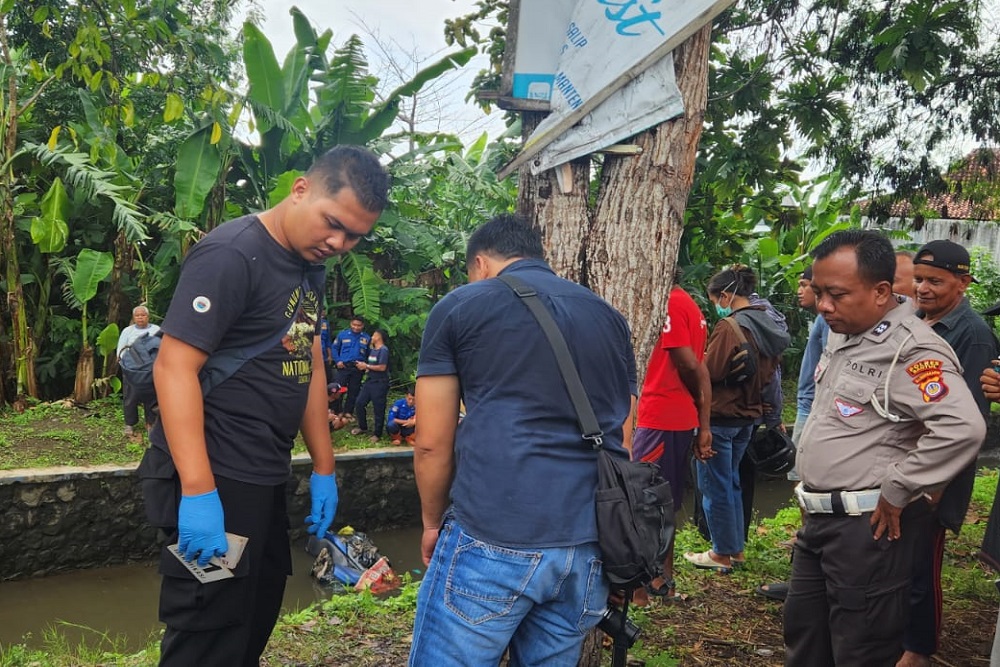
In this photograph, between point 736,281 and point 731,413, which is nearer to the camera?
point 731,413

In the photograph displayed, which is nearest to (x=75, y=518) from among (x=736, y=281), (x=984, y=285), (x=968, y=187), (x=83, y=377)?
(x=83, y=377)

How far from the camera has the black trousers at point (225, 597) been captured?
206 cm

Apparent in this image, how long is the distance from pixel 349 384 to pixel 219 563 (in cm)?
747

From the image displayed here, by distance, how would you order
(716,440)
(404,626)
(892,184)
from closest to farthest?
(404,626), (716,440), (892,184)

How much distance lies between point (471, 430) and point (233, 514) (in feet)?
2.47

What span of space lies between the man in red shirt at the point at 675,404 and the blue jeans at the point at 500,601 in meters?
2.20

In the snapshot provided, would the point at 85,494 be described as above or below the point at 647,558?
below

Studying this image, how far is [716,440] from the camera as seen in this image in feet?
15.0

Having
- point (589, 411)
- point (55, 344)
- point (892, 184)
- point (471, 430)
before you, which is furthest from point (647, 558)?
point (55, 344)

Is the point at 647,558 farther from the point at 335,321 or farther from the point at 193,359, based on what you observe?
the point at 335,321

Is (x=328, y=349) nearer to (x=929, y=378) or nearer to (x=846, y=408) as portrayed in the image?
(x=846, y=408)

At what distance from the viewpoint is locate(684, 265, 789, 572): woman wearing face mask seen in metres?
4.51

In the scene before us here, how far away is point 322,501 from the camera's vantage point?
2.64 metres

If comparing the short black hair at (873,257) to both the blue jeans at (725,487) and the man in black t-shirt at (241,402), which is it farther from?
the blue jeans at (725,487)
